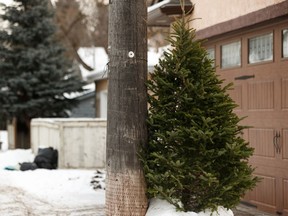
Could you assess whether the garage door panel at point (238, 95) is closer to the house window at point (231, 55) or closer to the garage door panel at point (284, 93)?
the house window at point (231, 55)

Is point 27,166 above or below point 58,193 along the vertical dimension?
above

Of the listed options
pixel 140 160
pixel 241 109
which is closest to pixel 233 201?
pixel 140 160

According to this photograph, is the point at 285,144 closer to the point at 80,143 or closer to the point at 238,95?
the point at 238,95

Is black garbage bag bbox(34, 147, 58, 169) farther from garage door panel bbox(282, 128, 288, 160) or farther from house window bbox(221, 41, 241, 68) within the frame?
garage door panel bbox(282, 128, 288, 160)

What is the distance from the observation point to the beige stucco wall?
8.09 metres

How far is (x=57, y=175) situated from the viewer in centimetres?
1208

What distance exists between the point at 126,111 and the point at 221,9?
12.8 ft

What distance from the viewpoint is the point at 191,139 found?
592 cm

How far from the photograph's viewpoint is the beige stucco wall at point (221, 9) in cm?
809

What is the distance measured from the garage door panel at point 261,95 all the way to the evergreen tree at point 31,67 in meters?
13.9

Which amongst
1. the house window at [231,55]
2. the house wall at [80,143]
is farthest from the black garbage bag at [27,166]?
the house window at [231,55]

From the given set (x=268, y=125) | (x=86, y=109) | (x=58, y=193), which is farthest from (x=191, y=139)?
(x=86, y=109)

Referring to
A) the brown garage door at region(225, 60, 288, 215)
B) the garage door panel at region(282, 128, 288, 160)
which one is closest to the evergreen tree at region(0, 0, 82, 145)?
the brown garage door at region(225, 60, 288, 215)

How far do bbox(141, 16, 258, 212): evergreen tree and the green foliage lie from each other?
1553 cm
